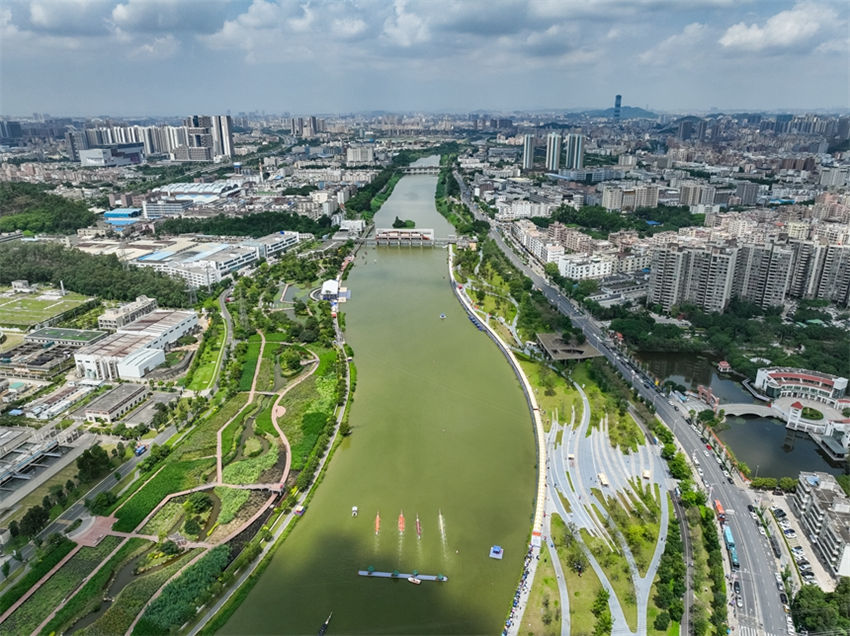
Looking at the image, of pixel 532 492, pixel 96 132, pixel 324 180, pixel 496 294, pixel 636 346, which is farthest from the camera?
pixel 96 132

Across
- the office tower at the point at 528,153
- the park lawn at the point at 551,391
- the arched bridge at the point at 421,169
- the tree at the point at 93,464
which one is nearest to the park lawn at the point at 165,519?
the tree at the point at 93,464

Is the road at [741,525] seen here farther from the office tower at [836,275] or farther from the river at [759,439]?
the office tower at [836,275]

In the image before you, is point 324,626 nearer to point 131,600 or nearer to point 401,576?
point 401,576

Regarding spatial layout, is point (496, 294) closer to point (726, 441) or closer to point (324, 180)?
point (726, 441)

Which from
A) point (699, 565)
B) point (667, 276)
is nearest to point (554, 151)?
point (667, 276)

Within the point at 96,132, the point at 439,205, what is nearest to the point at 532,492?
the point at 439,205

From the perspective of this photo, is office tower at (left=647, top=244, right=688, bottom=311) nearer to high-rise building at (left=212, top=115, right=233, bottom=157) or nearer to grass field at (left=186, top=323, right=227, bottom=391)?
grass field at (left=186, top=323, right=227, bottom=391)
